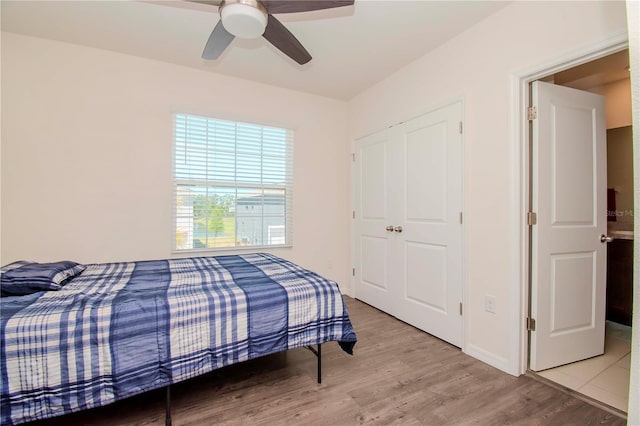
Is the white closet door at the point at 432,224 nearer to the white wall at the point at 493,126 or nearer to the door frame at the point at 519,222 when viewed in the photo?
the white wall at the point at 493,126

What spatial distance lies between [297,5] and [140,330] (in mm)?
1922

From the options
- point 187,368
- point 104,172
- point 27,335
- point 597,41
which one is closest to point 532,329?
point 597,41

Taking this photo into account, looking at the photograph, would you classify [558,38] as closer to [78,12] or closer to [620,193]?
[620,193]

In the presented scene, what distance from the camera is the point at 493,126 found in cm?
222

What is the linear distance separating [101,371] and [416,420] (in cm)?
161

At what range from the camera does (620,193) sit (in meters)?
3.02

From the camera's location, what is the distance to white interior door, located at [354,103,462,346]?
2.53 metres

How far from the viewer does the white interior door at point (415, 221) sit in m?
2.53

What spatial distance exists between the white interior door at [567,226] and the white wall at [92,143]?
282 cm

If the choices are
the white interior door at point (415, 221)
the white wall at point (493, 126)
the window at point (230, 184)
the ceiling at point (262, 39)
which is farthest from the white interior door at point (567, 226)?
the window at point (230, 184)

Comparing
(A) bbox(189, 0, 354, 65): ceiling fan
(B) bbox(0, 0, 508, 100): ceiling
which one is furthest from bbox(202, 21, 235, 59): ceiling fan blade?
(B) bbox(0, 0, 508, 100): ceiling

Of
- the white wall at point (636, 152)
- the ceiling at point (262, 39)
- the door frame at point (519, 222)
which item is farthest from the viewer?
the ceiling at point (262, 39)

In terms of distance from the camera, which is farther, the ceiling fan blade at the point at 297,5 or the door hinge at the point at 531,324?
the door hinge at the point at 531,324

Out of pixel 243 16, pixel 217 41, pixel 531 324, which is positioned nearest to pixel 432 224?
pixel 531 324
